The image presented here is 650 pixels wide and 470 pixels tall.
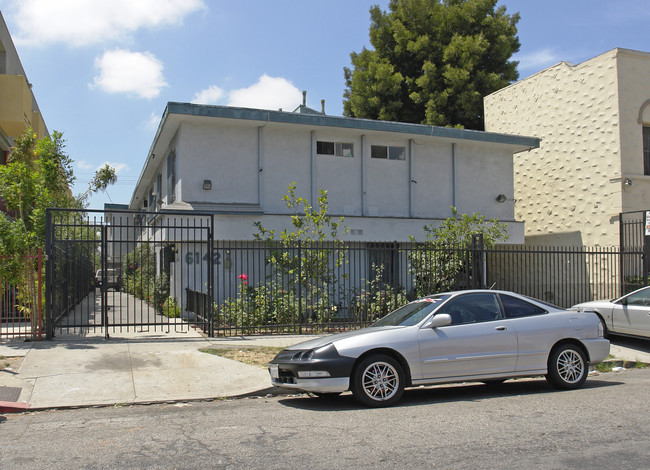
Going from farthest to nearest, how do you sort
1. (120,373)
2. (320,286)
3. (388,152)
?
(388,152) < (320,286) < (120,373)

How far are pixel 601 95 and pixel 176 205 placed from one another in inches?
560

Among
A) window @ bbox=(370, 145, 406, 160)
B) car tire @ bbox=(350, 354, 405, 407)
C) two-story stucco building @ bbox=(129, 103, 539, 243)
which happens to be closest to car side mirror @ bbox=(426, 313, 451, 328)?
car tire @ bbox=(350, 354, 405, 407)

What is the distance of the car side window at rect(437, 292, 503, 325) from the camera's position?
8.01 m

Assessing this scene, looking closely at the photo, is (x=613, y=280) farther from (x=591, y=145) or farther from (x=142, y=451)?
(x=142, y=451)

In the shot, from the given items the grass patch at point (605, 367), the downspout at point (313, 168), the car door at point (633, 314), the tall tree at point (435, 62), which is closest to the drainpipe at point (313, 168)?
the downspout at point (313, 168)

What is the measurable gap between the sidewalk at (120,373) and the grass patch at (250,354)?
0.21 m

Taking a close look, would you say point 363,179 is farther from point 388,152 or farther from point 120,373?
point 120,373

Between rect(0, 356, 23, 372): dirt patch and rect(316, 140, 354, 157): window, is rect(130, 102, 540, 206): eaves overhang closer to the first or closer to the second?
rect(316, 140, 354, 157): window

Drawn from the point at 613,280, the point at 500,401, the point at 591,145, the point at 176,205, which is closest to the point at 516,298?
the point at 500,401

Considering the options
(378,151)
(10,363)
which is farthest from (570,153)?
(10,363)

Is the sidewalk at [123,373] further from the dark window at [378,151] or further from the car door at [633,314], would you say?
the dark window at [378,151]

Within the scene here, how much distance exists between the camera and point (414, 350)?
24.5 feet

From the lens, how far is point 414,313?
8266mm

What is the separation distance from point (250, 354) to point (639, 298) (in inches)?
321
